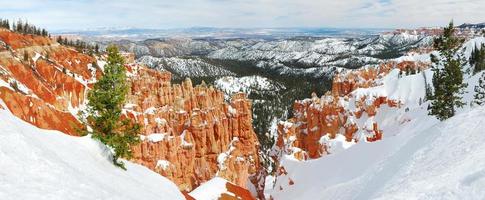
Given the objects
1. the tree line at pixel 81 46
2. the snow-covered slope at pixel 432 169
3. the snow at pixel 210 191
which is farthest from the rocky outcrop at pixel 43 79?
the snow-covered slope at pixel 432 169

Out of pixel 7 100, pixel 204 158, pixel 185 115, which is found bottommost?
pixel 204 158

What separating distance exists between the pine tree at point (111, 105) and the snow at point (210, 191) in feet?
75.3

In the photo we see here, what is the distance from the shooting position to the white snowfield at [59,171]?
19.5 m

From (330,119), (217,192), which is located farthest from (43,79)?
(330,119)

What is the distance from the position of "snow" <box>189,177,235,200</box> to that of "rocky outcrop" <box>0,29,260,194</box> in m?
27.7

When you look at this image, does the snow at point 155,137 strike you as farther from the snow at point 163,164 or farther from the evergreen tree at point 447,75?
the evergreen tree at point 447,75

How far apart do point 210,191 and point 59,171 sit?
36781 mm

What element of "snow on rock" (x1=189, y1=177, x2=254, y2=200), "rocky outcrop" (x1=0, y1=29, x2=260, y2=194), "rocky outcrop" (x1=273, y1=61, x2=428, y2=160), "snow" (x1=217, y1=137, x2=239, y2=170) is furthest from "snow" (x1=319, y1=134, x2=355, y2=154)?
"snow on rock" (x1=189, y1=177, x2=254, y2=200)

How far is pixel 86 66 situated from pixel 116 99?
275 feet

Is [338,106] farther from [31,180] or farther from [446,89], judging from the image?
[31,180]

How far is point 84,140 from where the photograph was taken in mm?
33906

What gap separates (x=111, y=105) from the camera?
34469mm

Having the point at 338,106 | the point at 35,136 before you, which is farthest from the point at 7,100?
the point at 338,106

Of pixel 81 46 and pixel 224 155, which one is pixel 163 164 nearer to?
pixel 224 155
